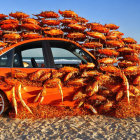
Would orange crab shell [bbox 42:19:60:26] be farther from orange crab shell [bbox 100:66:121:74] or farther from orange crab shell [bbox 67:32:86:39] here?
orange crab shell [bbox 100:66:121:74]

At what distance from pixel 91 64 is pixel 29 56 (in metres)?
1.45

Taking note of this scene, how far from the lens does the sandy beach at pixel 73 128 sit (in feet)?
11.6

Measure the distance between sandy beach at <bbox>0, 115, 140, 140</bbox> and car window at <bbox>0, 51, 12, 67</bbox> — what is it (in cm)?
116

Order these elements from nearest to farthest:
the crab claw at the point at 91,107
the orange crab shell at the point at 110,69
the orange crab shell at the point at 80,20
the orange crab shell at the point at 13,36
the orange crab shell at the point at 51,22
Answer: the orange crab shell at the point at 110,69, the crab claw at the point at 91,107, the orange crab shell at the point at 13,36, the orange crab shell at the point at 51,22, the orange crab shell at the point at 80,20

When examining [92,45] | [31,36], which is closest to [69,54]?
[92,45]

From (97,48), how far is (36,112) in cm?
196

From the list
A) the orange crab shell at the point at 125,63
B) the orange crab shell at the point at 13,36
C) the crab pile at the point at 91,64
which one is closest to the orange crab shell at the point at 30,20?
the crab pile at the point at 91,64

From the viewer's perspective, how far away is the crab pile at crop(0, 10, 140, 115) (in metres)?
4.46

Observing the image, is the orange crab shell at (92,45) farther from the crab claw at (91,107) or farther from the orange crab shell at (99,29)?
the crab claw at (91,107)

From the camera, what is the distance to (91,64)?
14.7 ft

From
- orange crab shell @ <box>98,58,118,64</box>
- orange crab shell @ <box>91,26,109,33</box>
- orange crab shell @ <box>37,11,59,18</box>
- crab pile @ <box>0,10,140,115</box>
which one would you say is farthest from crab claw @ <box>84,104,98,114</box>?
orange crab shell @ <box>37,11,59,18</box>

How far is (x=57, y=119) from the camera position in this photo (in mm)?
4496

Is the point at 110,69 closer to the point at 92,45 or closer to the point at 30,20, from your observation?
the point at 92,45

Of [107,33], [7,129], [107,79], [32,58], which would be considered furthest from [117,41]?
[7,129]
